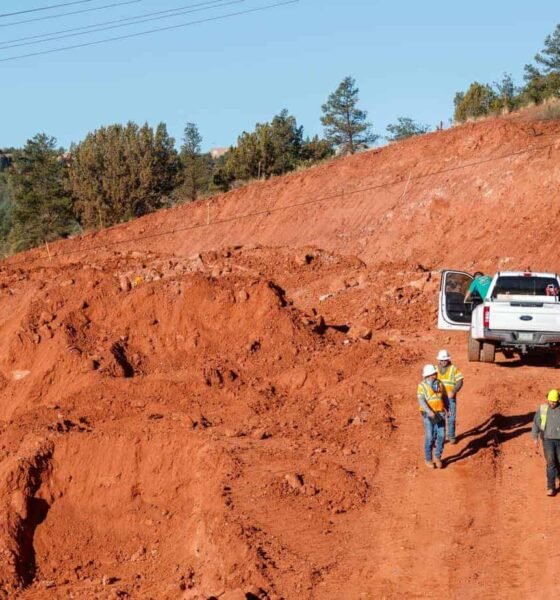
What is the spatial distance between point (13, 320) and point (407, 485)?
10251 millimetres

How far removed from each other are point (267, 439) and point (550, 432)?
15.4ft

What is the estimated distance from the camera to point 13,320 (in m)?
20.1

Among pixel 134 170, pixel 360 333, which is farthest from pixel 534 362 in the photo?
pixel 134 170

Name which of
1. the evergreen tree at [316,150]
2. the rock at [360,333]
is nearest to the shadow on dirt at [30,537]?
the rock at [360,333]

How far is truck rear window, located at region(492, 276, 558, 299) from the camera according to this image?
17.6 metres

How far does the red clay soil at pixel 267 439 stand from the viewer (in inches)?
444

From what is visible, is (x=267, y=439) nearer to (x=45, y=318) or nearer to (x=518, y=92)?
(x=45, y=318)

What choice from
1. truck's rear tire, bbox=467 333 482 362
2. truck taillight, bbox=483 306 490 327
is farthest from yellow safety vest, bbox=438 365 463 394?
truck's rear tire, bbox=467 333 482 362

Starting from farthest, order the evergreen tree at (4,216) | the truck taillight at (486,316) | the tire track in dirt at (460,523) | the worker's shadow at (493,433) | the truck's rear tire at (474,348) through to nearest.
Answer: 1. the evergreen tree at (4,216)
2. the truck's rear tire at (474,348)
3. the truck taillight at (486,316)
4. the worker's shadow at (493,433)
5. the tire track in dirt at (460,523)

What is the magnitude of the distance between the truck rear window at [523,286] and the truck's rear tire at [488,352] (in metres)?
0.94

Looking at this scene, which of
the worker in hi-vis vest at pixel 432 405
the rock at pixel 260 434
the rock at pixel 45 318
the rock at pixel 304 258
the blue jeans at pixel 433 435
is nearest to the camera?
the worker in hi-vis vest at pixel 432 405

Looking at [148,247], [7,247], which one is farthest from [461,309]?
[7,247]

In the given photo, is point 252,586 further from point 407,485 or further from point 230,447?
point 230,447

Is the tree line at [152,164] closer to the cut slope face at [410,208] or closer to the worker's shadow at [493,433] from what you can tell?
the cut slope face at [410,208]
